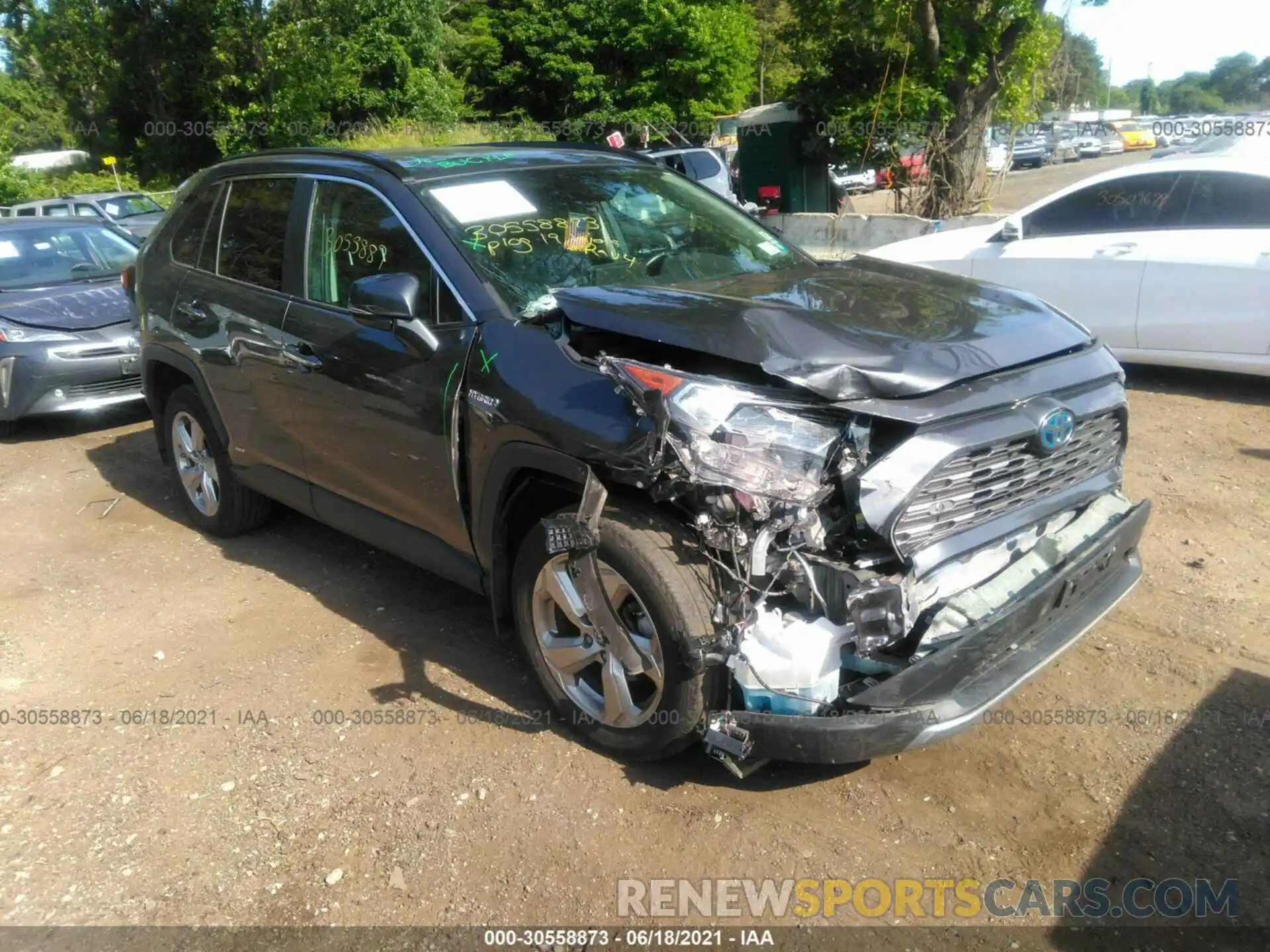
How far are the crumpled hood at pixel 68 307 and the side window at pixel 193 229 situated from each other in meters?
2.87

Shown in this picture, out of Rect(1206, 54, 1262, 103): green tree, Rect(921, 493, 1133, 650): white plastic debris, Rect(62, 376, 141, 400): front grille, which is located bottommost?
Rect(62, 376, 141, 400): front grille

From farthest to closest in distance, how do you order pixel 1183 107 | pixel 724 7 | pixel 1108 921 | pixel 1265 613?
1. pixel 1183 107
2. pixel 724 7
3. pixel 1265 613
4. pixel 1108 921

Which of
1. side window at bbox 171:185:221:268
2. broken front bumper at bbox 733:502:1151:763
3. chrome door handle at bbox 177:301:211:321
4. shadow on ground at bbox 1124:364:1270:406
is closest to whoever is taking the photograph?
broken front bumper at bbox 733:502:1151:763

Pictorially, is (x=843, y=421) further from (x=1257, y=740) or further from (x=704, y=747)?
(x=1257, y=740)

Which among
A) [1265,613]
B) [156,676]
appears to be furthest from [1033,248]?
[156,676]

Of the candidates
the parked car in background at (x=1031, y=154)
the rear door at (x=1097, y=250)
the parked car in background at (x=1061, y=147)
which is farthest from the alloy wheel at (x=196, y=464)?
the parked car in background at (x=1061, y=147)

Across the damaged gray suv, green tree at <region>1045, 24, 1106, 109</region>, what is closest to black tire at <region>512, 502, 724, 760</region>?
the damaged gray suv

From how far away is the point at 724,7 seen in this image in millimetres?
35406

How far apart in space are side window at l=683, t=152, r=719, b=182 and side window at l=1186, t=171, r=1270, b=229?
1056 centimetres

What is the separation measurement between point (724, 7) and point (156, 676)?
3552 centimetres

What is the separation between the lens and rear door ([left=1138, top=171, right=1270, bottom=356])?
21.8 ft

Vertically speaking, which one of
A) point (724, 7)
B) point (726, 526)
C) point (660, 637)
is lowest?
point (660, 637)

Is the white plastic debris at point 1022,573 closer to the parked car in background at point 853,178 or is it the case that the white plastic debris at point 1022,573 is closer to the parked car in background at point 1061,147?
the parked car in background at point 853,178

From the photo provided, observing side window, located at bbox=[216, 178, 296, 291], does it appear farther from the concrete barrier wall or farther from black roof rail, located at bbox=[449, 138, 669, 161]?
the concrete barrier wall
